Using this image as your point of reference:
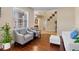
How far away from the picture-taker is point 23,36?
2.03 metres

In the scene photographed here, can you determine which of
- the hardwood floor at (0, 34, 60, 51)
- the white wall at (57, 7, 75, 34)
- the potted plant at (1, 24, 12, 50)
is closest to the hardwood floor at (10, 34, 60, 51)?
the hardwood floor at (0, 34, 60, 51)

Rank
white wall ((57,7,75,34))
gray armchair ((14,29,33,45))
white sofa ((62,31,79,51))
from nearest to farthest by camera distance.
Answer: white sofa ((62,31,79,51)) < white wall ((57,7,75,34)) < gray armchair ((14,29,33,45))

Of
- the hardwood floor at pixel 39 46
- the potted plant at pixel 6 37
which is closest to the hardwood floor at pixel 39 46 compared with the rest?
the hardwood floor at pixel 39 46

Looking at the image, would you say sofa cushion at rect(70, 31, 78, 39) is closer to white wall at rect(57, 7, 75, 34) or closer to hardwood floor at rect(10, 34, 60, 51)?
white wall at rect(57, 7, 75, 34)

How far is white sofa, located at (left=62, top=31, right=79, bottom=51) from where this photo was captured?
66.5 inches

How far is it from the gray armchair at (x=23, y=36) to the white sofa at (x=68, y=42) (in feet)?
2.23

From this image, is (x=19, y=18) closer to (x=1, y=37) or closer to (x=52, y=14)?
(x=1, y=37)

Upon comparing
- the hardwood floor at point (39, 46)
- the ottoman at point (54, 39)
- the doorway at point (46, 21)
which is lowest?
the hardwood floor at point (39, 46)

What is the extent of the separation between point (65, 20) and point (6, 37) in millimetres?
1162

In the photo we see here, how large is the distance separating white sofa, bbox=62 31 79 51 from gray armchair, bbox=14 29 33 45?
2.23 ft

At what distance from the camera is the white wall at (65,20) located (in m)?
1.82

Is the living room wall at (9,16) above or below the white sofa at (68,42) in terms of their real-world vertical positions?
above

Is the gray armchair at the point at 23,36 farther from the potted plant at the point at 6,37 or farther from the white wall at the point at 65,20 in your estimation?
the white wall at the point at 65,20

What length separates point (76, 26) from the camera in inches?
70.1
